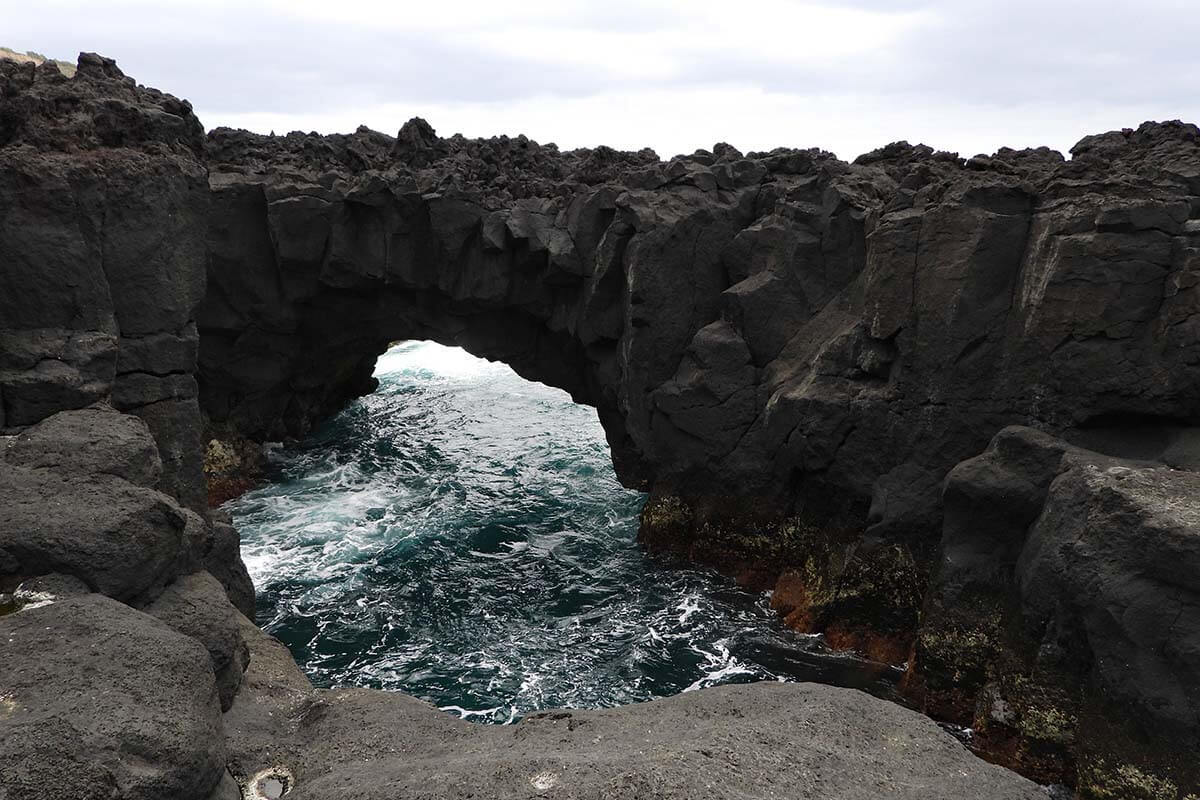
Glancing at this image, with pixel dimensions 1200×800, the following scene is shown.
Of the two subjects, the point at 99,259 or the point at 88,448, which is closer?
the point at 88,448

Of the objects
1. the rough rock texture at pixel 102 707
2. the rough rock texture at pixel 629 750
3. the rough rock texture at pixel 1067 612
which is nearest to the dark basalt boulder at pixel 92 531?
the rough rock texture at pixel 102 707

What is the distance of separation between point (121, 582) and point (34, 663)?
6.23 feet

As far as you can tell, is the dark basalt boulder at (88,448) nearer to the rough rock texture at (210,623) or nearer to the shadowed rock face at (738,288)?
the rough rock texture at (210,623)

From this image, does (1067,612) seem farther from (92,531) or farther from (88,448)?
(88,448)

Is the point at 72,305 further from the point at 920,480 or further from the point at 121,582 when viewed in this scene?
the point at 920,480

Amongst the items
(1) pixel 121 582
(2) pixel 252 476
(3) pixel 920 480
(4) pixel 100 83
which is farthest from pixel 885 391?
(2) pixel 252 476

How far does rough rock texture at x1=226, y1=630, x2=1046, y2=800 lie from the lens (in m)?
6.83

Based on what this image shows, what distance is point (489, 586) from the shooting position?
23.1m

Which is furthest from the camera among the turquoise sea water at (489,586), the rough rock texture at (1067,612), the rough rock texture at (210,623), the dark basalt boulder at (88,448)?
the turquoise sea water at (489,586)

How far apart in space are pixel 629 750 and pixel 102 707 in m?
4.40

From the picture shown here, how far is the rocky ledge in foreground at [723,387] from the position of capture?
9047mm

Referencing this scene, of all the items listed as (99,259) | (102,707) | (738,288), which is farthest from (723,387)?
(102,707)

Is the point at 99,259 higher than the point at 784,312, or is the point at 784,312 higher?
the point at 99,259

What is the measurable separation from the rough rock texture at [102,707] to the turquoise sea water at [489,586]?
9.52 metres
